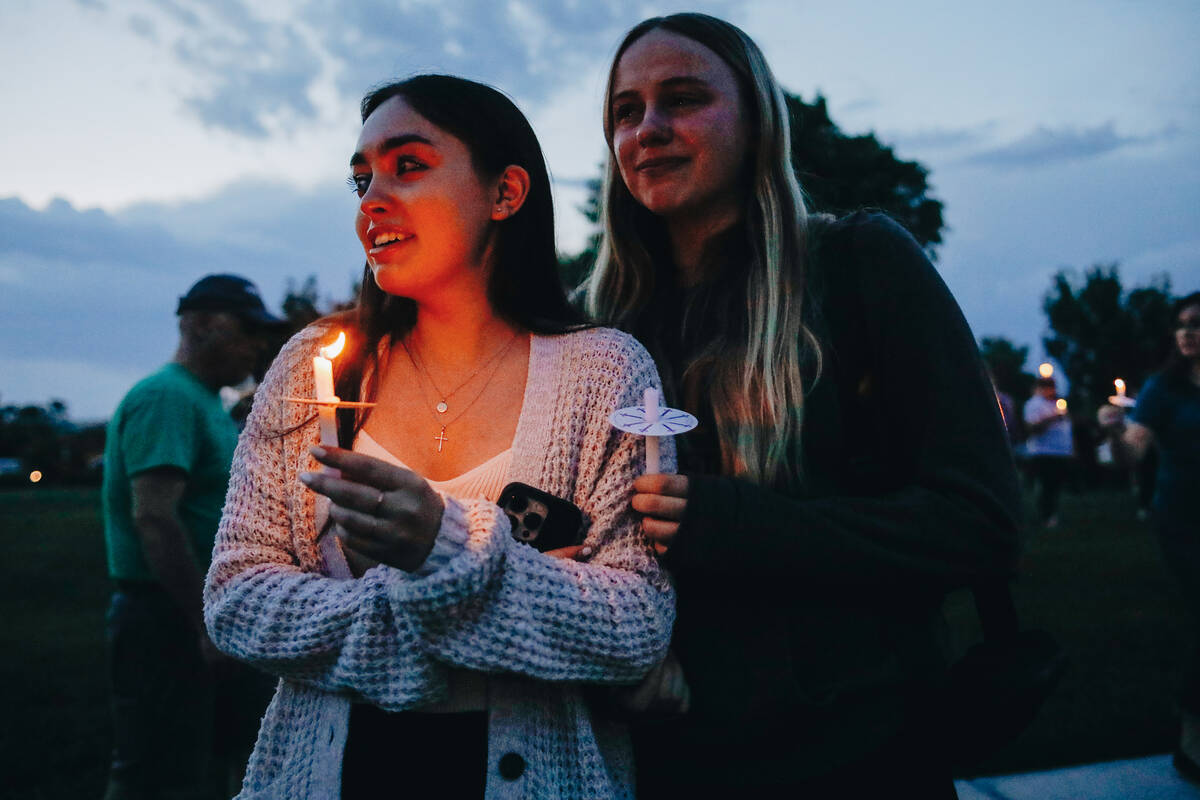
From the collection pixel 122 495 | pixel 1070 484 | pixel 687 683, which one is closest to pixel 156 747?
pixel 122 495

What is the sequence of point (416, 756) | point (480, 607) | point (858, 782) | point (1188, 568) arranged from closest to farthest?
point (480, 607)
point (416, 756)
point (858, 782)
point (1188, 568)

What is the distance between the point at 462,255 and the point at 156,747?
2.99 metres

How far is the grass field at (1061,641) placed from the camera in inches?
192

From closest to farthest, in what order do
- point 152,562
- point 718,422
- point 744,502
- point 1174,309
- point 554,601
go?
point 554,601 < point 744,502 < point 718,422 < point 152,562 < point 1174,309

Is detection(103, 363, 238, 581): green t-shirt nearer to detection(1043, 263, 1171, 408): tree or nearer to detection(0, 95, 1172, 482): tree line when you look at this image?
detection(0, 95, 1172, 482): tree line

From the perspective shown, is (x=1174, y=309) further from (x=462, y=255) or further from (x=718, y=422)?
(x=462, y=255)

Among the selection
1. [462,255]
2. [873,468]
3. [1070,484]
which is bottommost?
[1070,484]

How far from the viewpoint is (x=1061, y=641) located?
22.0ft

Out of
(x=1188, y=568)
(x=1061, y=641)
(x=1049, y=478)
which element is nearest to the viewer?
(x=1188, y=568)

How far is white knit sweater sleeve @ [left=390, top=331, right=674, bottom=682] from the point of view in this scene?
1449 millimetres

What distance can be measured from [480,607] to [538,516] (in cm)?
24

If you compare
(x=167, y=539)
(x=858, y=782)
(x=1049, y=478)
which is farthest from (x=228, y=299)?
(x=1049, y=478)

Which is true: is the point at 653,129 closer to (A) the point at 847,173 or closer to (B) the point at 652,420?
(B) the point at 652,420

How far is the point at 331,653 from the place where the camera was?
156 centimetres
